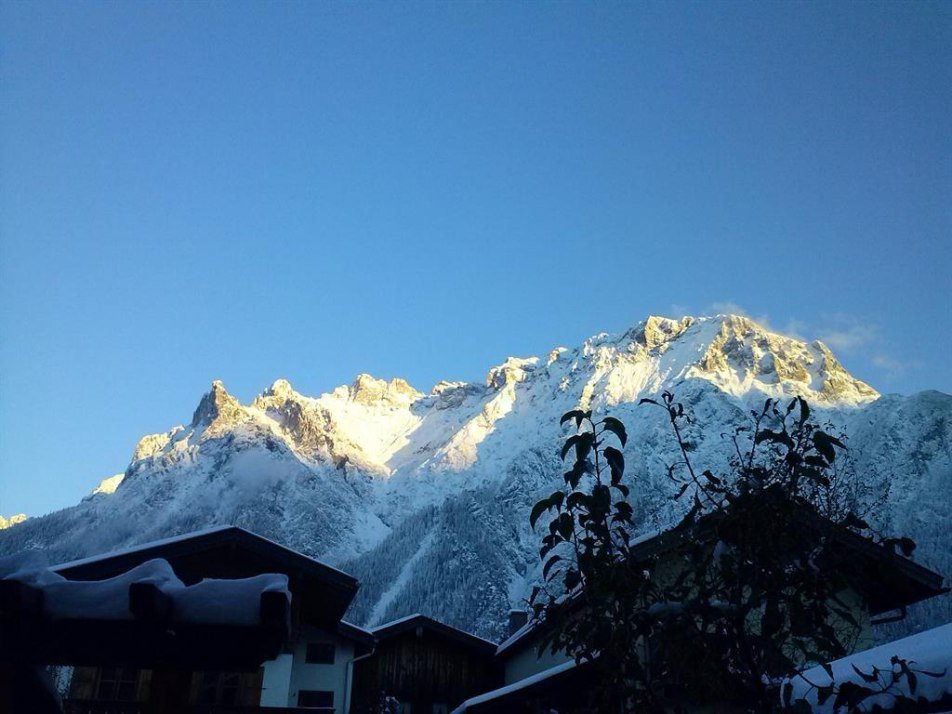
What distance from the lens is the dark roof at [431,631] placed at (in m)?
24.5

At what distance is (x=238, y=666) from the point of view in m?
5.15

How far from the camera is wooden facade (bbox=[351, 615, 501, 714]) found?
24141 mm

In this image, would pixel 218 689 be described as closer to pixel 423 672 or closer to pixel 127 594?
pixel 423 672

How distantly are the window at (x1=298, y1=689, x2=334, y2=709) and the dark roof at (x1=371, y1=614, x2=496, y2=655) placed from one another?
5.71 metres

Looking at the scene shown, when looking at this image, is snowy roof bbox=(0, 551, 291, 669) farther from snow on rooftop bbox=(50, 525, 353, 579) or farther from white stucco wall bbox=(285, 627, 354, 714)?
white stucco wall bbox=(285, 627, 354, 714)

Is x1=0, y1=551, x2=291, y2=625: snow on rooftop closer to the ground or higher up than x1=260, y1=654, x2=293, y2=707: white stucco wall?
higher up

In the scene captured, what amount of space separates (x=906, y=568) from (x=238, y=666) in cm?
1253

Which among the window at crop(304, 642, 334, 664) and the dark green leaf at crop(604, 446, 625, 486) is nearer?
the dark green leaf at crop(604, 446, 625, 486)

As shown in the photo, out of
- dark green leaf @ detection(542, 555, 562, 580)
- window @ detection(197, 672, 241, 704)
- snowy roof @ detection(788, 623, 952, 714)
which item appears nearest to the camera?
dark green leaf @ detection(542, 555, 562, 580)

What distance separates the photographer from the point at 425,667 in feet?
81.4

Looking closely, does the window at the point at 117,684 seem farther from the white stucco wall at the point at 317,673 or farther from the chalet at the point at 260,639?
the white stucco wall at the point at 317,673

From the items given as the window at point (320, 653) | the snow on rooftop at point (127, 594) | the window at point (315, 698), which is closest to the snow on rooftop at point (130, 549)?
the window at point (320, 653)

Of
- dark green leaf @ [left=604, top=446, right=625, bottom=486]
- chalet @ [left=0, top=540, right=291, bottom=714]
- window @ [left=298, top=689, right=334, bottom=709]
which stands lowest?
window @ [left=298, top=689, right=334, bottom=709]

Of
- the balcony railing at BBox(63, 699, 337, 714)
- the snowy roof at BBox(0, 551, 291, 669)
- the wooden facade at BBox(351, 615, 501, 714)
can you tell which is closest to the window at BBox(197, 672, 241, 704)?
the balcony railing at BBox(63, 699, 337, 714)
